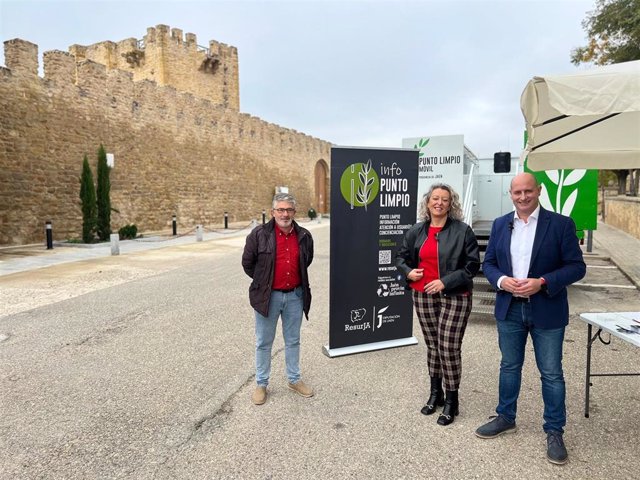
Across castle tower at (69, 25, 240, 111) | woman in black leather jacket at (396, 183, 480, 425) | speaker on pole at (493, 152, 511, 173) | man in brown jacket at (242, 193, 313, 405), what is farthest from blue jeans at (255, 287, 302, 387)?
castle tower at (69, 25, 240, 111)

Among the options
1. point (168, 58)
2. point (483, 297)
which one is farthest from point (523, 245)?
point (168, 58)

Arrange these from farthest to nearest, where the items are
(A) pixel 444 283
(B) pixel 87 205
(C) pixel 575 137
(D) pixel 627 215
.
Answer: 1. (D) pixel 627 215
2. (B) pixel 87 205
3. (C) pixel 575 137
4. (A) pixel 444 283

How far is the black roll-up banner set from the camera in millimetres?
4414

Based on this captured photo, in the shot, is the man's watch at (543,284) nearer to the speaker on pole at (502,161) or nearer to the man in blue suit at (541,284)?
the man in blue suit at (541,284)

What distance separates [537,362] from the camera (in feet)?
9.14

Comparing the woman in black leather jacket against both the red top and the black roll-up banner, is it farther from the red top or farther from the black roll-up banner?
the black roll-up banner

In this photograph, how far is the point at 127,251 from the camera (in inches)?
532

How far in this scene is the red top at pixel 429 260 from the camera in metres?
3.23

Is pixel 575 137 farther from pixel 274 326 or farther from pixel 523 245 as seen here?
pixel 274 326

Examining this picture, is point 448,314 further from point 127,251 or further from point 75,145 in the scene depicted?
point 75,145

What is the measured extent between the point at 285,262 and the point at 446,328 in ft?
4.22

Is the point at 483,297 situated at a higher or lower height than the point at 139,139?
lower

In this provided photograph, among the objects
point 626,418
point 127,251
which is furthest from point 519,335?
point 127,251

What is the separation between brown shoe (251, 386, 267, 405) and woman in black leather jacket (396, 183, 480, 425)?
123 cm
